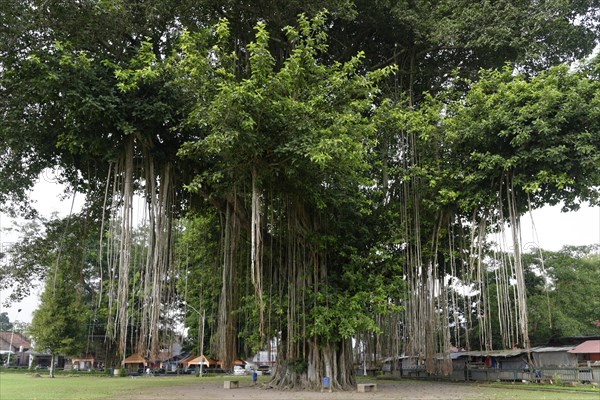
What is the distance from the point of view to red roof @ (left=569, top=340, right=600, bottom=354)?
47.3ft

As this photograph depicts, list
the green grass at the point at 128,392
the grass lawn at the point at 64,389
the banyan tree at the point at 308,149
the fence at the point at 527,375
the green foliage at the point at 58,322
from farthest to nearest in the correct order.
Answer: the green foliage at the point at 58,322
the fence at the point at 527,375
the grass lawn at the point at 64,389
the green grass at the point at 128,392
the banyan tree at the point at 308,149

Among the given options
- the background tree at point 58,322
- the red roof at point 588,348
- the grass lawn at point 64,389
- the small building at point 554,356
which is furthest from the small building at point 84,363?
the red roof at point 588,348

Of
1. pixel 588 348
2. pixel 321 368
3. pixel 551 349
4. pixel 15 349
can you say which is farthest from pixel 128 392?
pixel 15 349

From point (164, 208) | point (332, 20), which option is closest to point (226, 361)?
point (164, 208)

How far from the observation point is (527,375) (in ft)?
45.8

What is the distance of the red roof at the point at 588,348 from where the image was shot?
14.4 metres

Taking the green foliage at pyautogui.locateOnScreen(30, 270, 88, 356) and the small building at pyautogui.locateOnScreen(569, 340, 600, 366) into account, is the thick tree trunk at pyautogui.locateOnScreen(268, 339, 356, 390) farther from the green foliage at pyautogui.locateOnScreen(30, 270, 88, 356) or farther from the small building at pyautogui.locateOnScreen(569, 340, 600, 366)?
the green foliage at pyautogui.locateOnScreen(30, 270, 88, 356)

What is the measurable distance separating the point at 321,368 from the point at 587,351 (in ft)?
28.2

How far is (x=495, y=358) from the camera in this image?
17.9 meters

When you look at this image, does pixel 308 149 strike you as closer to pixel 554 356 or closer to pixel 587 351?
pixel 587 351

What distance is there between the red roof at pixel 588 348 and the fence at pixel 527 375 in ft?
6.88

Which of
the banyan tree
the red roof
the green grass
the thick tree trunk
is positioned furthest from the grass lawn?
the red roof

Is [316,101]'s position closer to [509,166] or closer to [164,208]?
[164,208]

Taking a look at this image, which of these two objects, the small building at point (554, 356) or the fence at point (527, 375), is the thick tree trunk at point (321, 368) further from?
the small building at point (554, 356)
